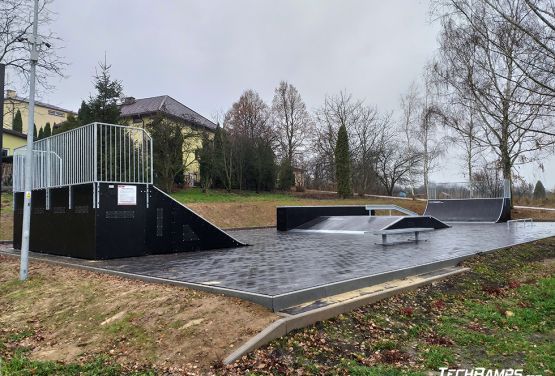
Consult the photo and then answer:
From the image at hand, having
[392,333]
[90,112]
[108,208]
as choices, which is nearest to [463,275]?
[392,333]

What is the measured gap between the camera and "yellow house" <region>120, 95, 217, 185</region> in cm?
3197

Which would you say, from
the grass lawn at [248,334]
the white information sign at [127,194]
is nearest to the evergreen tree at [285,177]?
the white information sign at [127,194]

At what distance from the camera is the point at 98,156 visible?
390 inches

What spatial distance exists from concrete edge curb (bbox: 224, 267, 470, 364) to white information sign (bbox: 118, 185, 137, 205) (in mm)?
6424

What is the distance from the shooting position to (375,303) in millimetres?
5773

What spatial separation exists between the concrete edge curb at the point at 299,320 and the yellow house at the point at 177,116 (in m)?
25.8

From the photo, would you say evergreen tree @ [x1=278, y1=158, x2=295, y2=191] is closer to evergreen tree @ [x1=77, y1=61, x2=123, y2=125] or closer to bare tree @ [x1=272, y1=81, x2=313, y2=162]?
bare tree @ [x1=272, y1=81, x2=313, y2=162]

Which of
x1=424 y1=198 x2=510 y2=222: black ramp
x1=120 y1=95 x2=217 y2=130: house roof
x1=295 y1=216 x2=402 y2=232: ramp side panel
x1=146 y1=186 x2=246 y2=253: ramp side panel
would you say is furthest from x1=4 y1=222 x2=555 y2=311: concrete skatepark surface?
x1=120 y1=95 x2=217 y2=130: house roof

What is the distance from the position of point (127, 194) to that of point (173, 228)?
1.51 metres

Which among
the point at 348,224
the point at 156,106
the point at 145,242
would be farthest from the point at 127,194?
the point at 156,106

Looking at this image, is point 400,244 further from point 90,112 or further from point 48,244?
point 90,112

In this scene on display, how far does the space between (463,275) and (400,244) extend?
13.5 feet

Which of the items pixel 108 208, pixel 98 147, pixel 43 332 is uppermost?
pixel 98 147

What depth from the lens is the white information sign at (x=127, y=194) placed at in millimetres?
9883
